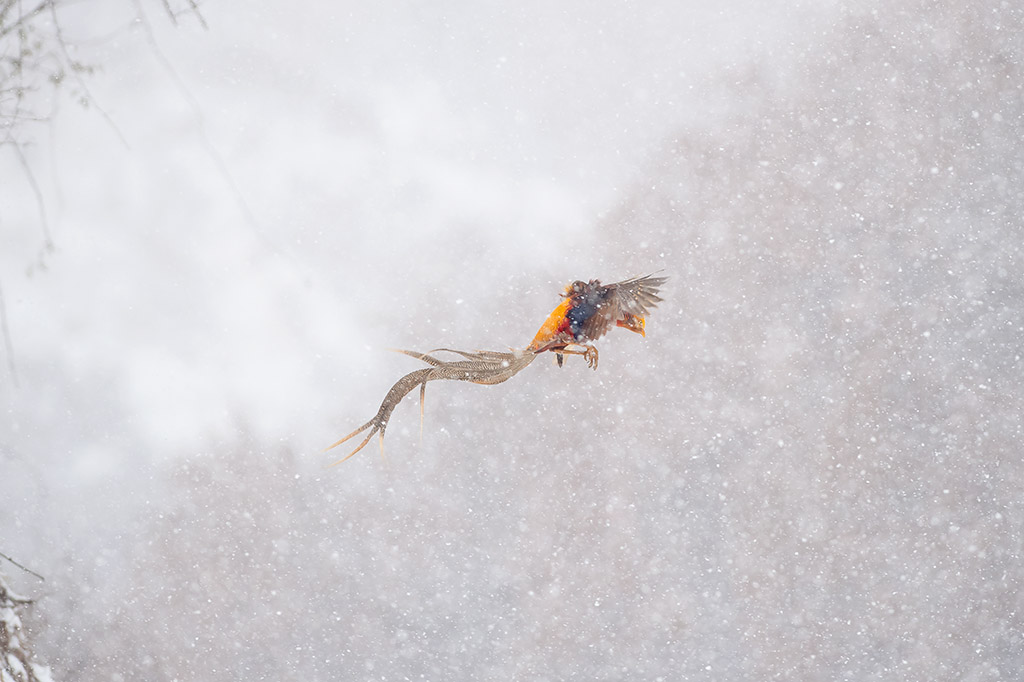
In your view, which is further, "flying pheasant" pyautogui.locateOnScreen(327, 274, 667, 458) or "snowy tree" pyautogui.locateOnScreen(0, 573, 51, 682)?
"snowy tree" pyautogui.locateOnScreen(0, 573, 51, 682)

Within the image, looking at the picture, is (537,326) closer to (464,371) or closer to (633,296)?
(633,296)

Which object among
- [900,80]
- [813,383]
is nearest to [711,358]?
[813,383]

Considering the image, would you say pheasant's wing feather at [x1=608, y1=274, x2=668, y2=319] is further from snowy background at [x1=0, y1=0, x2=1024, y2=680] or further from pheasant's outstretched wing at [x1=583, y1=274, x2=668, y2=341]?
snowy background at [x1=0, y1=0, x2=1024, y2=680]

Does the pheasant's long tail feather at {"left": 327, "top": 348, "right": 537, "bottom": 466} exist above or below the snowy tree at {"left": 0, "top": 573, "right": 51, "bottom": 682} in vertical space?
above

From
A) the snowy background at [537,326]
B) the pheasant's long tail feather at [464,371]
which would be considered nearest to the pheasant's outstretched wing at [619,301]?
the pheasant's long tail feather at [464,371]

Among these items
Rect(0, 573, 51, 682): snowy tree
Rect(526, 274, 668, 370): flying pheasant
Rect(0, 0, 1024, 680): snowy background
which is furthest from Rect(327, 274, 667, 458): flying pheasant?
Rect(0, 573, 51, 682): snowy tree

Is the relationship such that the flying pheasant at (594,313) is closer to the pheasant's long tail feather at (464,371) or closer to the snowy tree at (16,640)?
the pheasant's long tail feather at (464,371)

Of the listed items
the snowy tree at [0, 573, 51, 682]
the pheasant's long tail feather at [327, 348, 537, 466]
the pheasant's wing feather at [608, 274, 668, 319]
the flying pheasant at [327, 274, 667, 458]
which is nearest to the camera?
the pheasant's long tail feather at [327, 348, 537, 466]

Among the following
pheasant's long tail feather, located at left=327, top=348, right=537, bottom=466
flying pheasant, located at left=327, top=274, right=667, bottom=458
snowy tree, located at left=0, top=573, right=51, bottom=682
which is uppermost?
flying pheasant, located at left=327, top=274, right=667, bottom=458
